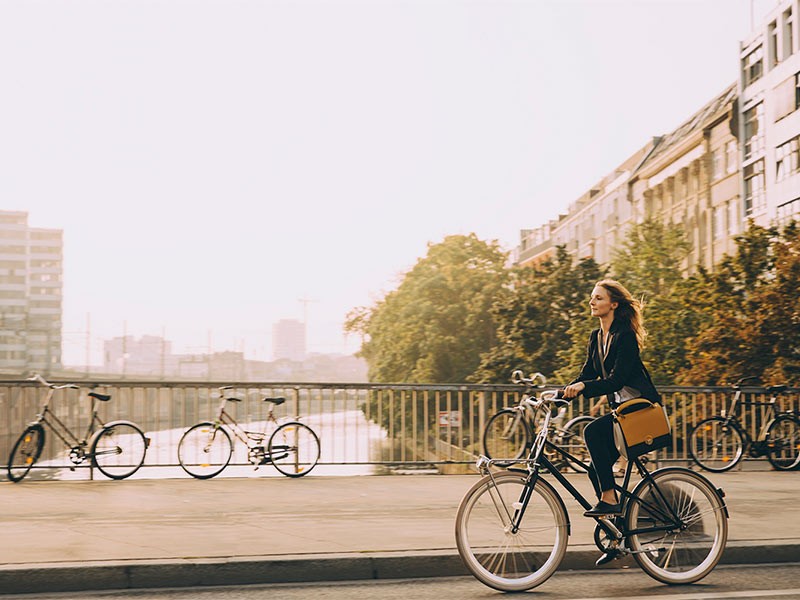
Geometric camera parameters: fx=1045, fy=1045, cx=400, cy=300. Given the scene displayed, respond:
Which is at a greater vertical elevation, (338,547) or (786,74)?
(786,74)

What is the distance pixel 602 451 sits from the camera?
6.81 metres

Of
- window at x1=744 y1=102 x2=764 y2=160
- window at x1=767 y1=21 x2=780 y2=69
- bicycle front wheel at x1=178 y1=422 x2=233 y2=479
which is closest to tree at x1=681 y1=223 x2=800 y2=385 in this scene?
bicycle front wheel at x1=178 y1=422 x2=233 y2=479

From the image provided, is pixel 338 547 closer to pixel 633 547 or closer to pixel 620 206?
pixel 633 547

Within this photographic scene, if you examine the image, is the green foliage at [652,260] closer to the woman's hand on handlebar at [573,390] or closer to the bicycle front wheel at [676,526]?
the bicycle front wheel at [676,526]

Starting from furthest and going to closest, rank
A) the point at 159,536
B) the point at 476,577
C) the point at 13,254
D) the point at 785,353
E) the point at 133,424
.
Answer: the point at 13,254 < the point at 785,353 < the point at 133,424 < the point at 159,536 < the point at 476,577

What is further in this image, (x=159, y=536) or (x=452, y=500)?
(x=452, y=500)

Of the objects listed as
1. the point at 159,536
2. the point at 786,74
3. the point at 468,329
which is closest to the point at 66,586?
the point at 159,536

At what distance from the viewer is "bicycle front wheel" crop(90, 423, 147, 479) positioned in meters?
13.0

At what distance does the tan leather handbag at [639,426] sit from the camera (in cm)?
677

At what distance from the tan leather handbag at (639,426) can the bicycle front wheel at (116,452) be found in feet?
26.1

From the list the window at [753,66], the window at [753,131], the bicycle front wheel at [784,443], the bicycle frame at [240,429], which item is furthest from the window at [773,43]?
the bicycle frame at [240,429]

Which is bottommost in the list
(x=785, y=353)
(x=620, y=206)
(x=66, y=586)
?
(x=66, y=586)

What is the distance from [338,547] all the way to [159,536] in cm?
151

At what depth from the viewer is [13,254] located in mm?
176875
